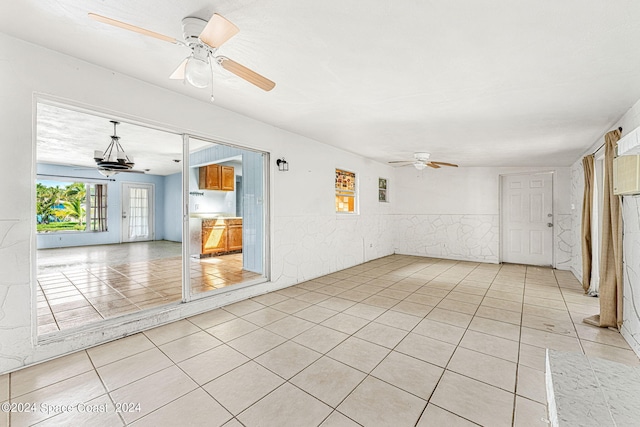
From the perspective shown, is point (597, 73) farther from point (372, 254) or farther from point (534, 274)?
point (372, 254)

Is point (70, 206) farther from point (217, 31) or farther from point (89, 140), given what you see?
point (217, 31)

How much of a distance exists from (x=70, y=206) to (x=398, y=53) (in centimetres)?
1022

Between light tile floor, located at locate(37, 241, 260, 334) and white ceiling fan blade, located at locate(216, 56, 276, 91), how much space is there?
106 inches

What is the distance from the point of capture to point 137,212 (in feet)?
30.5

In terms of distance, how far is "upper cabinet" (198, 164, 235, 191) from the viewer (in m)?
7.04

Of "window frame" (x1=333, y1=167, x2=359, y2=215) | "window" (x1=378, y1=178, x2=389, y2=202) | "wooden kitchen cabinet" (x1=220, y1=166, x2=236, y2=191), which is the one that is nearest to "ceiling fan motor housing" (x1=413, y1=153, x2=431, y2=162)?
"window frame" (x1=333, y1=167, x2=359, y2=215)

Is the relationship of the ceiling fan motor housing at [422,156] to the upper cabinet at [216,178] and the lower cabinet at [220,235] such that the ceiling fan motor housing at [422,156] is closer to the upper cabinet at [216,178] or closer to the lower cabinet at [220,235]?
the lower cabinet at [220,235]

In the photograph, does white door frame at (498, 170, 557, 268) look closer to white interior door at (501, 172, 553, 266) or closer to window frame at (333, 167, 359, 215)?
white interior door at (501, 172, 553, 266)

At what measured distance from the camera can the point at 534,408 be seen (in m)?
1.64

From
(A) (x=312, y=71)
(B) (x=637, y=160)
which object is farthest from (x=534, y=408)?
(A) (x=312, y=71)

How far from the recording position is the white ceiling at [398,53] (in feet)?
5.09

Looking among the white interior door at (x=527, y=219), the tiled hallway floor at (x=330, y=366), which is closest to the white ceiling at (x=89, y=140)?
the tiled hallway floor at (x=330, y=366)

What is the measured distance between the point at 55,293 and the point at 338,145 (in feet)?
15.8

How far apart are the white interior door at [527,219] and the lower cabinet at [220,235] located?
21.9 ft
